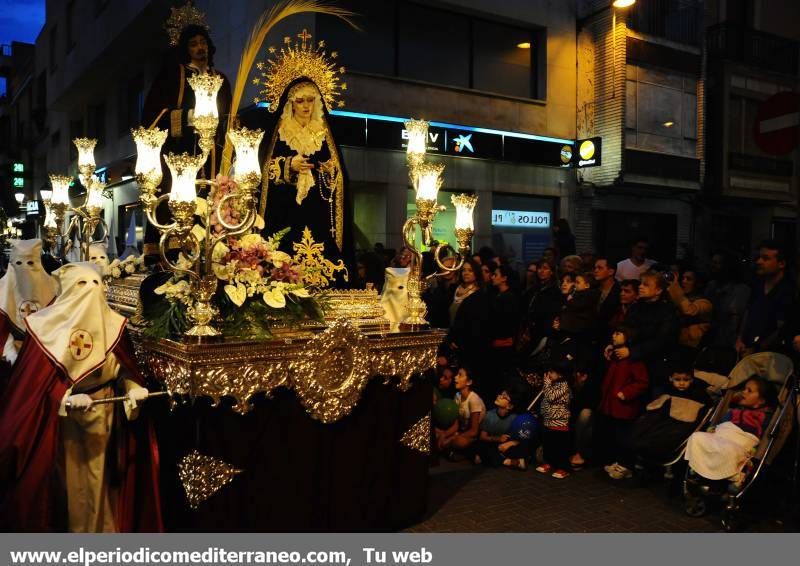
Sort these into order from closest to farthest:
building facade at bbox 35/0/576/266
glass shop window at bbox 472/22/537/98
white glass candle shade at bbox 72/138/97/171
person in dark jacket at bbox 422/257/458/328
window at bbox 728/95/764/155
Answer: white glass candle shade at bbox 72/138/97/171 < person in dark jacket at bbox 422/257/458/328 < building facade at bbox 35/0/576/266 < glass shop window at bbox 472/22/537/98 < window at bbox 728/95/764/155

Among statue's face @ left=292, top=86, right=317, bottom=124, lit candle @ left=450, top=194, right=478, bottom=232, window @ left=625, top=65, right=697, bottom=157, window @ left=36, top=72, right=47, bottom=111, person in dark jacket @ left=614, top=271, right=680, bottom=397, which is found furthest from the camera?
window @ left=36, top=72, right=47, bottom=111

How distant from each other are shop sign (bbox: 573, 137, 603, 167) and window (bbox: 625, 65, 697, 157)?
2.82ft

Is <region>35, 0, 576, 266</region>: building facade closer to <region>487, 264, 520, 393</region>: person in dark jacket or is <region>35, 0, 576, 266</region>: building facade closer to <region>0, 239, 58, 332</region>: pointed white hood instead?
<region>487, 264, 520, 393</region>: person in dark jacket

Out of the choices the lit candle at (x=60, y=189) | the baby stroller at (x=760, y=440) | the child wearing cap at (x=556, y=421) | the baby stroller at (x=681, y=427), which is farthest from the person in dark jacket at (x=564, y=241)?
the lit candle at (x=60, y=189)

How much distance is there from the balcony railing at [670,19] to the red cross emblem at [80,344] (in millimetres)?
14417

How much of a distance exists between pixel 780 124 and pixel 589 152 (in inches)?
322

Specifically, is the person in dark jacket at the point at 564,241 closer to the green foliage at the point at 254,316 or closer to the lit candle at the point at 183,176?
the green foliage at the point at 254,316

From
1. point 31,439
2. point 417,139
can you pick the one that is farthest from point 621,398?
point 31,439

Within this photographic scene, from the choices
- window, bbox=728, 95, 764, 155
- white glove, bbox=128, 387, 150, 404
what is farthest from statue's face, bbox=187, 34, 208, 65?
window, bbox=728, 95, 764, 155

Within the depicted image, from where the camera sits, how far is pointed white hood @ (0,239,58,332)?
5051 millimetres

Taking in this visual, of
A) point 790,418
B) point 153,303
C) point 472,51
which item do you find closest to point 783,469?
point 790,418

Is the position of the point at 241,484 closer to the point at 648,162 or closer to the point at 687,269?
the point at 687,269

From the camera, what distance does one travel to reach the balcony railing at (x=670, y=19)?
15.1m

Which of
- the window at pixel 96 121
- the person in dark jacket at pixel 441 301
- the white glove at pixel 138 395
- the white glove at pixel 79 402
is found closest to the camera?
the white glove at pixel 79 402
